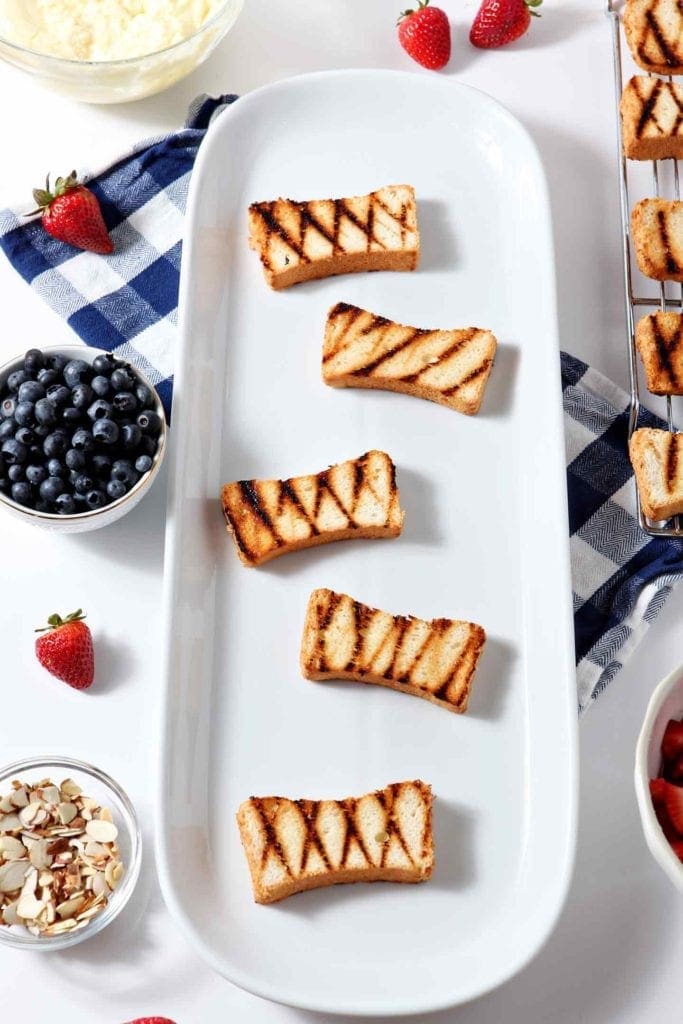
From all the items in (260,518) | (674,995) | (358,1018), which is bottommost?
(674,995)

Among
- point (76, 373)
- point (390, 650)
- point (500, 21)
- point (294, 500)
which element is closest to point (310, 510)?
point (294, 500)

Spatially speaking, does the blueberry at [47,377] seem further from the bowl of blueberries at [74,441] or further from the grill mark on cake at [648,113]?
the grill mark on cake at [648,113]

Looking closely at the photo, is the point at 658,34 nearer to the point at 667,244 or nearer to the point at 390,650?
the point at 667,244

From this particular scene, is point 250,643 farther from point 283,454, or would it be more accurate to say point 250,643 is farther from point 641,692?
point 641,692

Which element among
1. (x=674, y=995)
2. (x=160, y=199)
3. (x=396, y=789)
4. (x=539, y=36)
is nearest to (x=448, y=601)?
(x=396, y=789)

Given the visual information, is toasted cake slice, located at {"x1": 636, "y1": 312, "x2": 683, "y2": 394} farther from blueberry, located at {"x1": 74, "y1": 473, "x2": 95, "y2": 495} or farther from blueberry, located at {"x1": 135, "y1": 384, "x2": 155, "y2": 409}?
blueberry, located at {"x1": 74, "y1": 473, "x2": 95, "y2": 495}

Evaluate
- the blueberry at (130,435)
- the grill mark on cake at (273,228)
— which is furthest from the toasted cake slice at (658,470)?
the blueberry at (130,435)

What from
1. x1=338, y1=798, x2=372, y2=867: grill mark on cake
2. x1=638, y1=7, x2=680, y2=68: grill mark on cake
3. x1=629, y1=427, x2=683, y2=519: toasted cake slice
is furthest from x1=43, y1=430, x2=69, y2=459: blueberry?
x1=638, y1=7, x2=680, y2=68: grill mark on cake
